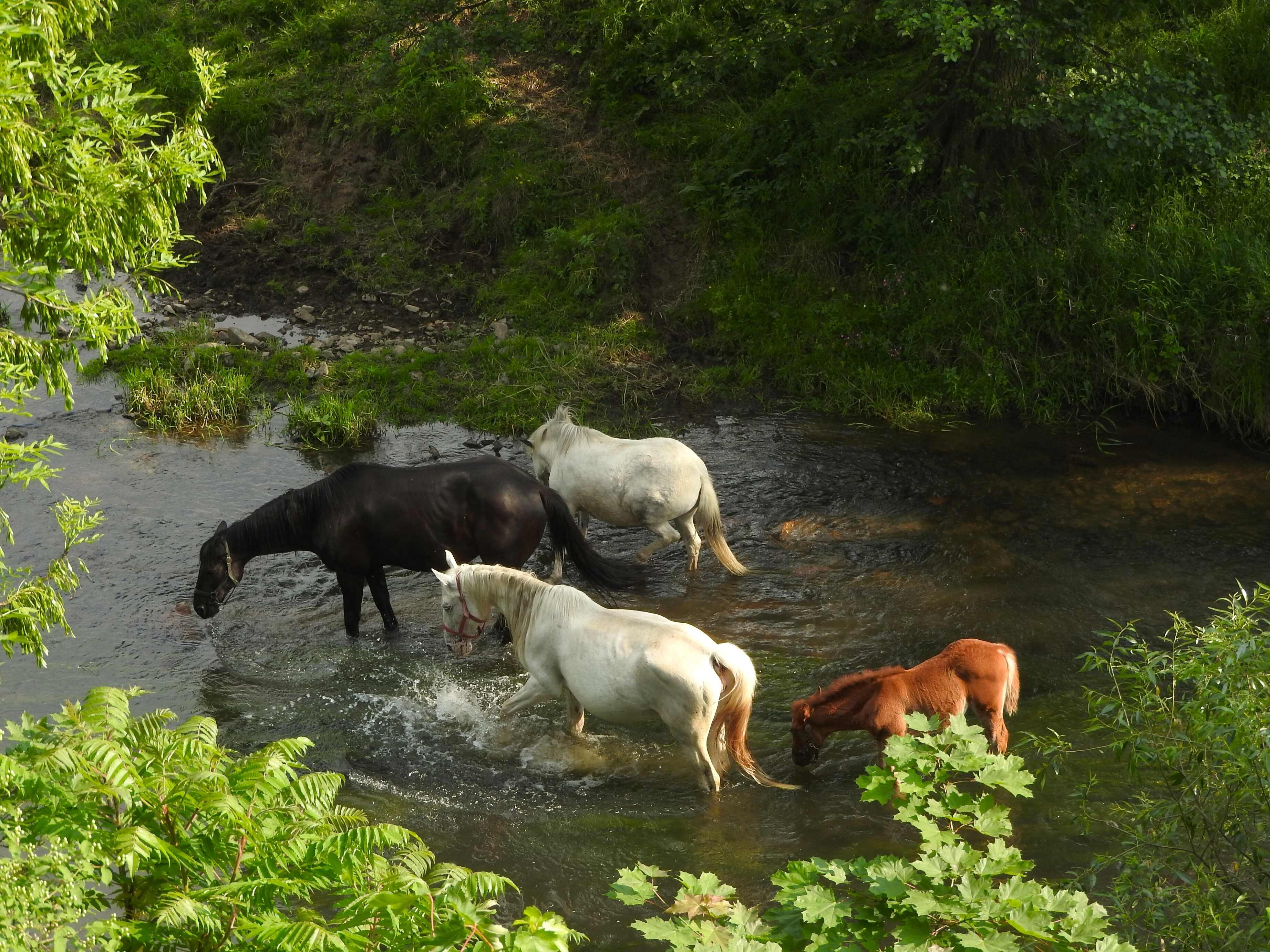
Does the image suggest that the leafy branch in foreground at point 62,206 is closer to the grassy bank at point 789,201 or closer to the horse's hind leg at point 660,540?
the horse's hind leg at point 660,540

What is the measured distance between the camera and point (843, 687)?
628cm

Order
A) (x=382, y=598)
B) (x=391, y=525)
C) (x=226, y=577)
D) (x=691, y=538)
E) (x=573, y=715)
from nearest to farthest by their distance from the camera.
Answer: (x=573, y=715)
(x=391, y=525)
(x=226, y=577)
(x=382, y=598)
(x=691, y=538)

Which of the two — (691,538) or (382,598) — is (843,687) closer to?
(691,538)

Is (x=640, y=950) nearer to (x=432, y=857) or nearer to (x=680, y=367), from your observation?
(x=432, y=857)

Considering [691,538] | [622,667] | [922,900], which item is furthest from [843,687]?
[922,900]

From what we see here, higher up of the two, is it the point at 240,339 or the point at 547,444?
the point at 240,339

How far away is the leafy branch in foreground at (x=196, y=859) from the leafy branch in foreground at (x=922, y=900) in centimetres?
46

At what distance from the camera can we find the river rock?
40.3 feet

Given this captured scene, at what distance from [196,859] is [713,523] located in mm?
5944

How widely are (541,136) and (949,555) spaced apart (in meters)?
8.59

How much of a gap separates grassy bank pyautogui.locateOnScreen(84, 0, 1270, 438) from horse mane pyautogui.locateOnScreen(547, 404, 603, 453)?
1.94m

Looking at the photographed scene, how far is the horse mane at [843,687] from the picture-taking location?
20.6ft

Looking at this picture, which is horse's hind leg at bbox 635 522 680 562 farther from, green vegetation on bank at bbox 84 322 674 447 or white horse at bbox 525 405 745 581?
green vegetation on bank at bbox 84 322 674 447

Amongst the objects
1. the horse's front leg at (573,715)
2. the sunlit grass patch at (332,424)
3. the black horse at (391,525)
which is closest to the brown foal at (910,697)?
the horse's front leg at (573,715)
